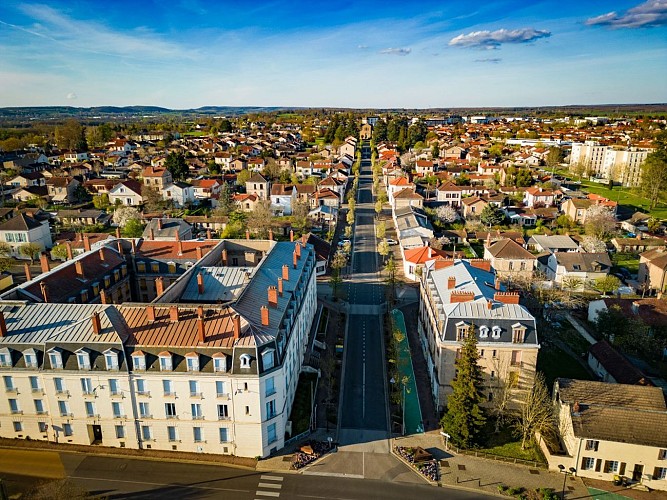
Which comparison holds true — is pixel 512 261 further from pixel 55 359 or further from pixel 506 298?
pixel 55 359

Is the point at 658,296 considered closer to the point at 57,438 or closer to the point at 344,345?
the point at 344,345

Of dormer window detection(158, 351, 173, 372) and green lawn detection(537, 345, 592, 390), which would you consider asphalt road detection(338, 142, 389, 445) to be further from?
green lawn detection(537, 345, 592, 390)

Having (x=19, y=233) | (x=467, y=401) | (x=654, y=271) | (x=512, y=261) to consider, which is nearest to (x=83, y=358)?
(x=467, y=401)

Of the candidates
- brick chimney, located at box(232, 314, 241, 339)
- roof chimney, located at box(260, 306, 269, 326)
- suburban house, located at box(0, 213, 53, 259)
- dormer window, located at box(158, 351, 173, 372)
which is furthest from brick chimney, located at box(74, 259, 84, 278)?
suburban house, located at box(0, 213, 53, 259)

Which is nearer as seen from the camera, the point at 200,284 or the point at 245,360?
the point at 245,360

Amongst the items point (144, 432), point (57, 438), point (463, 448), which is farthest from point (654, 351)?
point (57, 438)

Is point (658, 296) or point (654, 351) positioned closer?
point (654, 351)
